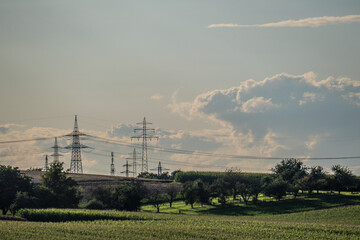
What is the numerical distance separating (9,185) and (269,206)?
60.4 m

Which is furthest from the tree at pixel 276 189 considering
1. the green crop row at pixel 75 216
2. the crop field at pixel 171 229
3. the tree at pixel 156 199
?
the green crop row at pixel 75 216

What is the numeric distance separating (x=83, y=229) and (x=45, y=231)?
5383 mm

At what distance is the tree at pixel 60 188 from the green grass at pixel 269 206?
1700 centimetres

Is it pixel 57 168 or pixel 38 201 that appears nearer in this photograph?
pixel 38 201

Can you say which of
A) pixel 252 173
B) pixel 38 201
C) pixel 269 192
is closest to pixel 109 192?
pixel 38 201

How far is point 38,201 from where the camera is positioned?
111 m

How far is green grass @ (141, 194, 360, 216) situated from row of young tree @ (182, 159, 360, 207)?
247cm

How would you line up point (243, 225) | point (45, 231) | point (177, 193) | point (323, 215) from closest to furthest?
point (45, 231) → point (243, 225) → point (323, 215) → point (177, 193)

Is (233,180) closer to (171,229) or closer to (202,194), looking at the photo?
(202,194)

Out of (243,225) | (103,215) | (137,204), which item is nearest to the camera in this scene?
(243,225)

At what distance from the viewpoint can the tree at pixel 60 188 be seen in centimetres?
11406

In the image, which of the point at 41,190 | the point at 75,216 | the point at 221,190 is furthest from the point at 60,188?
the point at 221,190

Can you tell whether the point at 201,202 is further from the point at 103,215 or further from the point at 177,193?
the point at 103,215

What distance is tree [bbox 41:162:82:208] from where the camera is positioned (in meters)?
114
